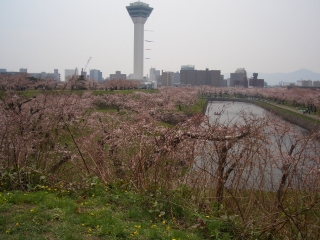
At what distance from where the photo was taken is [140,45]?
110938 millimetres

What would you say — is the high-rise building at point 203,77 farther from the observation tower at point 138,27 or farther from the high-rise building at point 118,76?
the high-rise building at point 118,76

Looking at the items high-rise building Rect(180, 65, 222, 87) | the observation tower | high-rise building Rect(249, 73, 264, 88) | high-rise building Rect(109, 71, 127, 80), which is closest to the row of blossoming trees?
high-rise building Rect(109, 71, 127, 80)

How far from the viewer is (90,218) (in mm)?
3543

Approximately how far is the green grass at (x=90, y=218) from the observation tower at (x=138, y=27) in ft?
359

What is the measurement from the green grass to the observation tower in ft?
359

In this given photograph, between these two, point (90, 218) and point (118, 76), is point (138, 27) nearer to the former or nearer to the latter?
point (118, 76)

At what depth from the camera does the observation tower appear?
108 metres

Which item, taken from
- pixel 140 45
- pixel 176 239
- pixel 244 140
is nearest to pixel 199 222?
pixel 176 239

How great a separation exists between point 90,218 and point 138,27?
11090 centimetres

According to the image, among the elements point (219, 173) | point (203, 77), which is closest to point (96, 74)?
point (203, 77)

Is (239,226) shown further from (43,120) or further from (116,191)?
(43,120)

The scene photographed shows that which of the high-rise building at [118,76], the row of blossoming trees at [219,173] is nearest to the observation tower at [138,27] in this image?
the high-rise building at [118,76]

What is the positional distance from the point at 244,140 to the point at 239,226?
165 centimetres

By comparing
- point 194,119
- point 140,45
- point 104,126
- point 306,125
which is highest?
point 140,45
